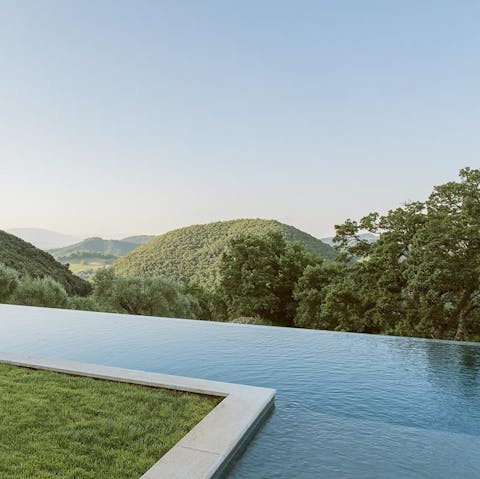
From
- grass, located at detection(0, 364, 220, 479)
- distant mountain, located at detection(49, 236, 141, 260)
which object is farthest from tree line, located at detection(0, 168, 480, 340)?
distant mountain, located at detection(49, 236, 141, 260)

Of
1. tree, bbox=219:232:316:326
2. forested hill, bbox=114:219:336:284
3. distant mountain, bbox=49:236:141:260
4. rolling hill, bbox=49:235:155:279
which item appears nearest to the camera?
tree, bbox=219:232:316:326

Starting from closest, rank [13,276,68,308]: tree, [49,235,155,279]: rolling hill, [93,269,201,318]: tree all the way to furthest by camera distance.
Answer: [13,276,68,308]: tree → [93,269,201,318]: tree → [49,235,155,279]: rolling hill

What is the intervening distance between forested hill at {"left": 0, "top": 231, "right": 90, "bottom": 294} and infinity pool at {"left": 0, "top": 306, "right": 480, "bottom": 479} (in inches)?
719

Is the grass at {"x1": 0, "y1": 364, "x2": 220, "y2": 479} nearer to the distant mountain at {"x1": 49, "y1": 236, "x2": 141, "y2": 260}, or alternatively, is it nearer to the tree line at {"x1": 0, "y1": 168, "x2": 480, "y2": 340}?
the tree line at {"x1": 0, "y1": 168, "x2": 480, "y2": 340}

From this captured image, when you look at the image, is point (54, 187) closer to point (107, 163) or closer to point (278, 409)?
point (107, 163)

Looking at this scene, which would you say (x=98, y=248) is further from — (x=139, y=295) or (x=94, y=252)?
(x=139, y=295)

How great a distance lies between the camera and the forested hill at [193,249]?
3534 cm

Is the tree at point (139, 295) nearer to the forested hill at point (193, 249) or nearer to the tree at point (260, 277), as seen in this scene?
the tree at point (260, 277)

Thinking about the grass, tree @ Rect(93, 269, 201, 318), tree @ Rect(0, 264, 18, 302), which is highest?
the grass

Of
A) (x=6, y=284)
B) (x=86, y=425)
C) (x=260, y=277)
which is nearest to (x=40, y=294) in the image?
(x=6, y=284)

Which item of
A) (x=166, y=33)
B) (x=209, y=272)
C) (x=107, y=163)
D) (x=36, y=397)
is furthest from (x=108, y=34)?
(x=209, y=272)

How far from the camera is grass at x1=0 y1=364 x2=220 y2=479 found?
2904 millimetres

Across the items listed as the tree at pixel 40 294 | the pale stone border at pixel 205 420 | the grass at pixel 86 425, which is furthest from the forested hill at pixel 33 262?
the grass at pixel 86 425

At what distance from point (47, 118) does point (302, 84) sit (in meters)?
11.6
